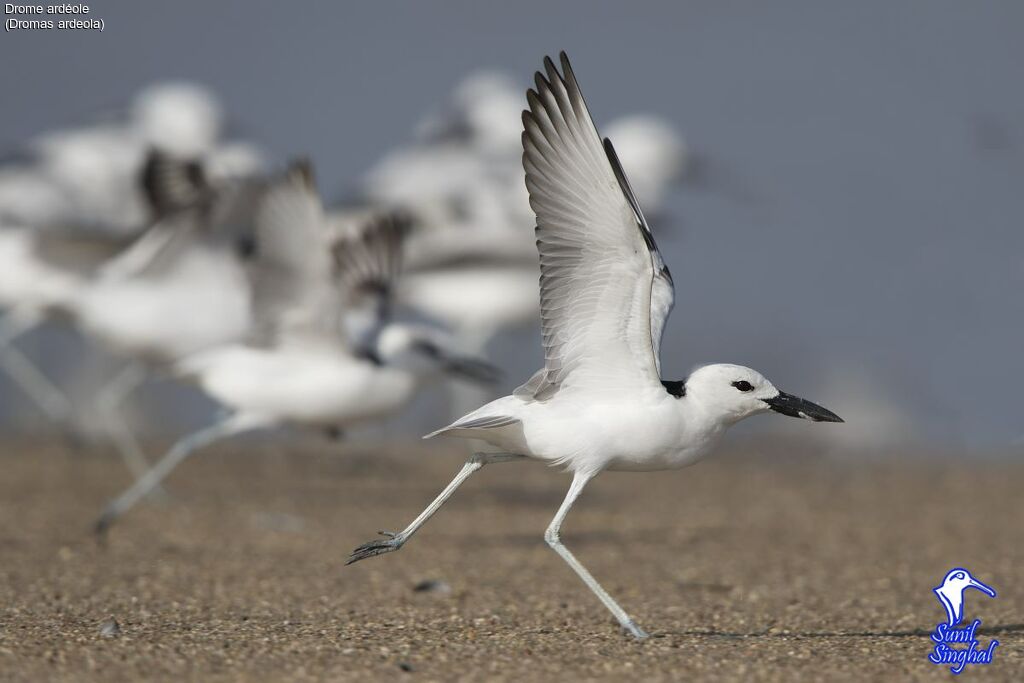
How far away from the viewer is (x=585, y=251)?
554cm

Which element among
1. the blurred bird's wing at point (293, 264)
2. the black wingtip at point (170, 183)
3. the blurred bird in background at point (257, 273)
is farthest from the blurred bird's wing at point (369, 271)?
the black wingtip at point (170, 183)

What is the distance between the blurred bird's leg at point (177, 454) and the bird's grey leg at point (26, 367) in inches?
150

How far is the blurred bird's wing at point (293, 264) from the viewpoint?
938 centimetres

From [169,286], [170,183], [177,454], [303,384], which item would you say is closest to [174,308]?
[169,286]

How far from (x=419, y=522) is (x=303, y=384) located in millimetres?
4115

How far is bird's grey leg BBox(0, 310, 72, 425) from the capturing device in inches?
537

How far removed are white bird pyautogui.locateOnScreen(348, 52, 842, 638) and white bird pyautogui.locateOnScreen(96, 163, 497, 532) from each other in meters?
3.84

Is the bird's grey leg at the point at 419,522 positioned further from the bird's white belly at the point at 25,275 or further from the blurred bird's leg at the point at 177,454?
the bird's white belly at the point at 25,275

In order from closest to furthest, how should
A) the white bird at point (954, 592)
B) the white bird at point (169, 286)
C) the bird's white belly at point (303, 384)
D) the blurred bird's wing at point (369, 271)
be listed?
the white bird at point (954, 592) < the bird's white belly at point (303, 384) < the blurred bird's wing at point (369, 271) < the white bird at point (169, 286)

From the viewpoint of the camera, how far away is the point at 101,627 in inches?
224

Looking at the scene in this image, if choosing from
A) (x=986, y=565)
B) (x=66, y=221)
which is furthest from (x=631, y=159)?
(x=986, y=565)

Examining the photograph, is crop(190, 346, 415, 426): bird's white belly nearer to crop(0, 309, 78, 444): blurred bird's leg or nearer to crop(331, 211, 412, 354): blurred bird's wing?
crop(331, 211, 412, 354): blurred bird's wing

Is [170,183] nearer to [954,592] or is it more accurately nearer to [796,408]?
[796,408]

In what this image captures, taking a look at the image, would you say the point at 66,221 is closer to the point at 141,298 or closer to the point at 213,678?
the point at 141,298
